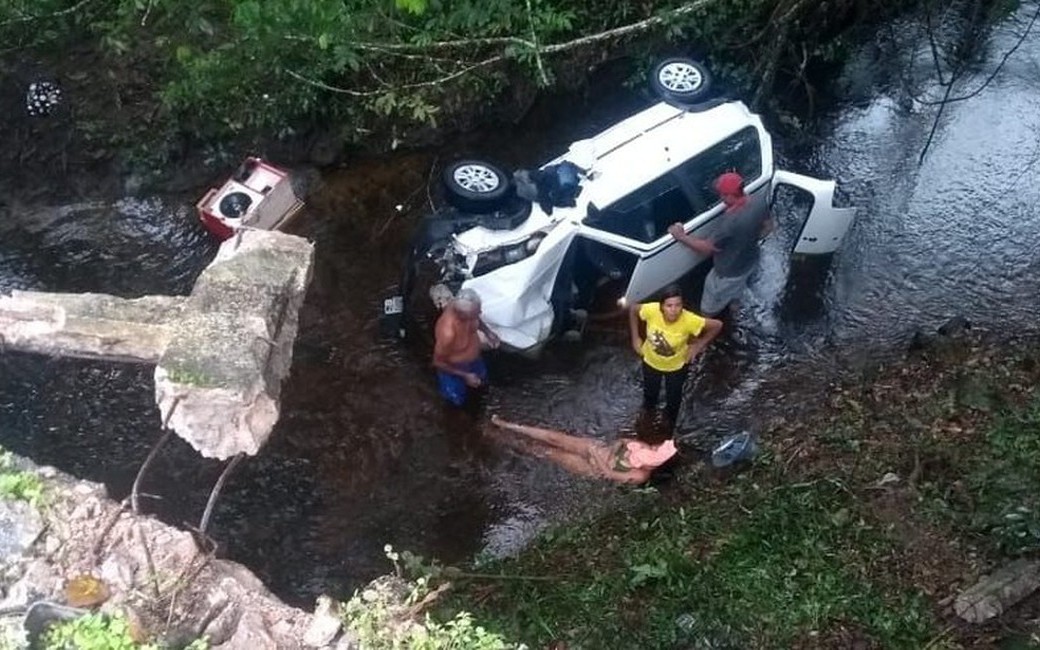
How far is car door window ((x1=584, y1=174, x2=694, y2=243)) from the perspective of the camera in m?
7.57

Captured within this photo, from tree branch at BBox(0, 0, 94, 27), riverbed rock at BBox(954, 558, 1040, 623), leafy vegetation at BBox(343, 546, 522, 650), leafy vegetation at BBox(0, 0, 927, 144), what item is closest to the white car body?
leafy vegetation at BBox(0, 0, 927, 144)

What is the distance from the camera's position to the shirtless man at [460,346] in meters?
7.20

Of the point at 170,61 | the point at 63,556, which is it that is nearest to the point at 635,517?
the point at 63,556

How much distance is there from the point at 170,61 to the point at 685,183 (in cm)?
495

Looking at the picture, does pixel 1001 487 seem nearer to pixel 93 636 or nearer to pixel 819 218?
pixel 819 218

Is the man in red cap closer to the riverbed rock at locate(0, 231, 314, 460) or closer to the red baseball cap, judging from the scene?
the red baseball cap

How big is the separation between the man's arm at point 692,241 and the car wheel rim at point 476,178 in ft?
4.52

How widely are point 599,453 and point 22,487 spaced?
4524mm

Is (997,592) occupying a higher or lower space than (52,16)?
lower

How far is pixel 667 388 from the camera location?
746cm

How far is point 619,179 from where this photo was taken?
762 cm

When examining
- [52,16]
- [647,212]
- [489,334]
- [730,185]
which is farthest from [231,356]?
[52,16]

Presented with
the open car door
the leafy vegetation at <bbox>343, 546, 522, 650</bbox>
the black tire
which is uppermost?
the leafy vegetation at <bbox>343, 546, 522, 650</bbox>

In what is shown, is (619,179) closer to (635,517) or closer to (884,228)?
(635,517)
